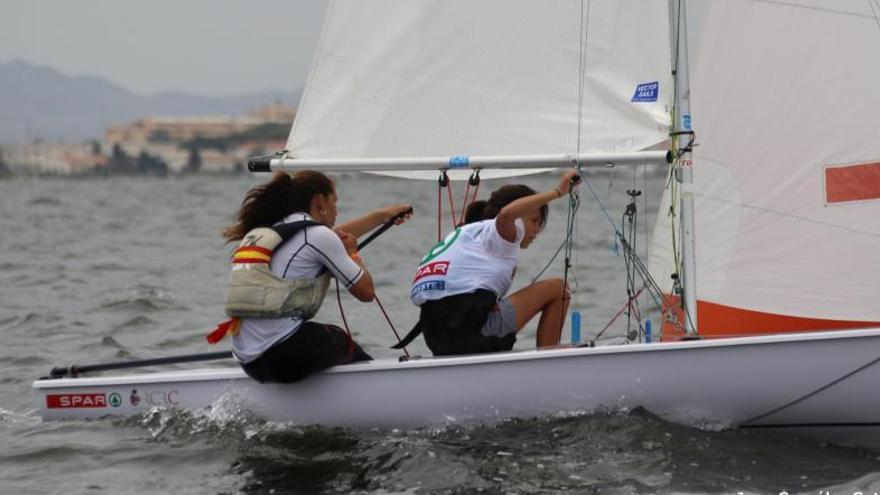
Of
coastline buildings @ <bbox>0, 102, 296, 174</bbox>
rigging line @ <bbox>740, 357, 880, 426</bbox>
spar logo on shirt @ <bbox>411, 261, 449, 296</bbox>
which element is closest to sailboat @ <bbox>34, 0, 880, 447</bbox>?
rigging line @ <bbox>740, 357, 880, 426</bbox>

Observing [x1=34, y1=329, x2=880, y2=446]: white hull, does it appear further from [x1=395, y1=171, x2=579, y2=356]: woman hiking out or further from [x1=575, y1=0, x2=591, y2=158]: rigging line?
[x1=575, y1=0, x2=591, y2=158]: rigging line

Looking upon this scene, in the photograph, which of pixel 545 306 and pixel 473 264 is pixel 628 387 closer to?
pixel 545 306

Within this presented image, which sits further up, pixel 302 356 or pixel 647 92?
pixel 647 92

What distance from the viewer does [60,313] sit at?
1029 centimetres

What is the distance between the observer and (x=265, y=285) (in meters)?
5.44

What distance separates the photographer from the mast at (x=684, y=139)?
5.55 m

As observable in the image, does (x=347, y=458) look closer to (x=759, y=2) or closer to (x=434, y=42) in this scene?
(x=434, y=42)

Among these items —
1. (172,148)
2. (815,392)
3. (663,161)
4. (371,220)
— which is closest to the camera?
(815,392)

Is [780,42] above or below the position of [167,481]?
above

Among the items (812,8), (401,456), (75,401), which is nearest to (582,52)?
(812,8)

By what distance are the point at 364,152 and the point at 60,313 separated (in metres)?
4.98

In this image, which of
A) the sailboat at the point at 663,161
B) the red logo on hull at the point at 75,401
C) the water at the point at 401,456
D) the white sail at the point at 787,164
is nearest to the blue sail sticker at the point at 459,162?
the sailboat at the point at 663,161

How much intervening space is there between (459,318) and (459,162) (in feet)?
1.98

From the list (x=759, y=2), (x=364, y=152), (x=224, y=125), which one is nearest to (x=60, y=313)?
(x=364, y=152)
